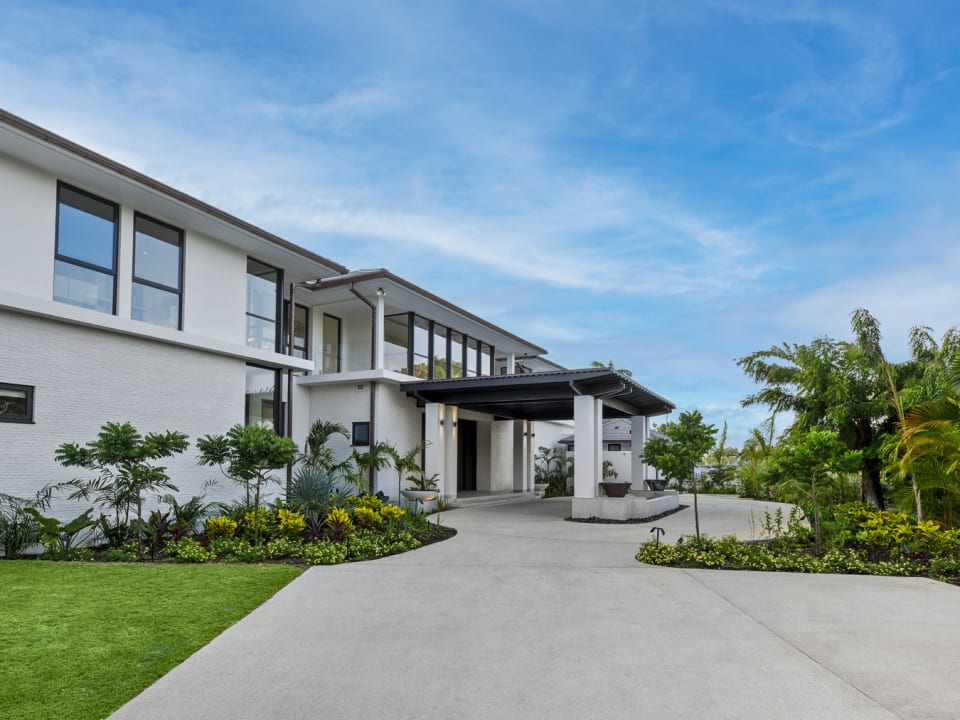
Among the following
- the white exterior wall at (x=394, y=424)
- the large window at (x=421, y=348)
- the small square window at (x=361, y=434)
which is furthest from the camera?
the large window at (x=421, y=348)

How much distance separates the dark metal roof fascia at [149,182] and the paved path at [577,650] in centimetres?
737

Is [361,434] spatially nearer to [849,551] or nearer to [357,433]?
[357,433]

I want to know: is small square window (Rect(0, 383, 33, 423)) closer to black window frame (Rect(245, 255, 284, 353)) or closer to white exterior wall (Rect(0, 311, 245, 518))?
white exterior wall (Rect(0, 311, 245, 518))

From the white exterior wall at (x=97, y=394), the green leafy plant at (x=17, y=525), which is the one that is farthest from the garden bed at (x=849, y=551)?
the green leafy plant at (x=17, y=525)

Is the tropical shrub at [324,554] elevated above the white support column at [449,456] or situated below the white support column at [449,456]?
below

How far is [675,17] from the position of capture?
37.8 feet

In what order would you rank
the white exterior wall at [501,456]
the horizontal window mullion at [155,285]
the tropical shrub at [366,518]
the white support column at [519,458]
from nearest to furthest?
the tropical shrub at [366,518]
the horizontal window mullion at [155,285]
the white exterior wall at [501,456]
the white support column at [519,458]

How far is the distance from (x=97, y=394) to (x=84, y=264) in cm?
228

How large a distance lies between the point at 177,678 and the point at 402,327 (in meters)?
16.1

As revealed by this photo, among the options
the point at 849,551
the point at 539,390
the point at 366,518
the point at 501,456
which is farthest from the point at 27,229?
the point at 501,456

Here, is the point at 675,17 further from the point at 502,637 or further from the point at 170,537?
the point at 170,537

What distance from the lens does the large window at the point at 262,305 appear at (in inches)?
577

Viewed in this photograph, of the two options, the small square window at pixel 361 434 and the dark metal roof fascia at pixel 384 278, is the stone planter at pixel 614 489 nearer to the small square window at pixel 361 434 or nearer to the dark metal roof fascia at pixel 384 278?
the small square window at pixel 361 434

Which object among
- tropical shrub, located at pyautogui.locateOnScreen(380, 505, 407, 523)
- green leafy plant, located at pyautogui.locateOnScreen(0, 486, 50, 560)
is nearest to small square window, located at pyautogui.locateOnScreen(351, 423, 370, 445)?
tropical shrub, located at pyautogui.locateOnScreen(380, 505, 407, 523)
